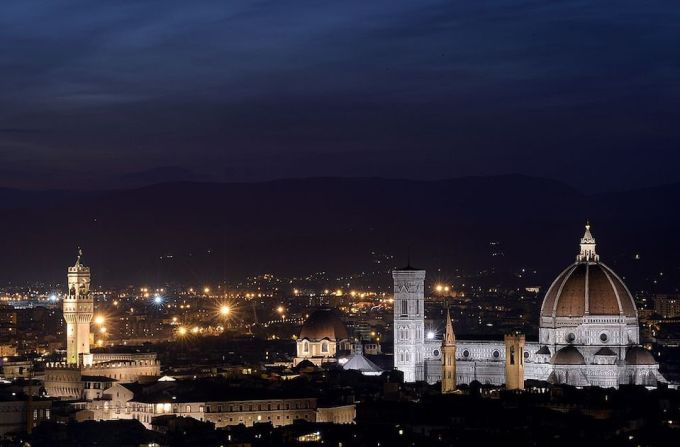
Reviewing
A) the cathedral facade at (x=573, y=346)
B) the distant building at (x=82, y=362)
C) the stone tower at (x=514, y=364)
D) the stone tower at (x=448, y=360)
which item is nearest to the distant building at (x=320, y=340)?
the cathedral facade at (x=573, y=346)

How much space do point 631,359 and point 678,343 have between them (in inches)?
2203

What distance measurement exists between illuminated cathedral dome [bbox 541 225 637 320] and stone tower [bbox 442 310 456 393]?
241 inches

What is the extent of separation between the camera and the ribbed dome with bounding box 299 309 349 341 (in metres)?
146

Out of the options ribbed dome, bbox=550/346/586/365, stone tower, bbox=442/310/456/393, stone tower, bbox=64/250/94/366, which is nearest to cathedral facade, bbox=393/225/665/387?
ribbed dome, bbox=550/346/586/365

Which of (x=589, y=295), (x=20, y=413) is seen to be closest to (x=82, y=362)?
(x=20, y=413)

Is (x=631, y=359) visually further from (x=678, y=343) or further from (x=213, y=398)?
(x=678, y=343)

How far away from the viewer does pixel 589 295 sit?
410ft

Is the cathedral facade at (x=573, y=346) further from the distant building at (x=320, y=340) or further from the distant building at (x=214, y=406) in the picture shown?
the distant building at (x=214, y=406)

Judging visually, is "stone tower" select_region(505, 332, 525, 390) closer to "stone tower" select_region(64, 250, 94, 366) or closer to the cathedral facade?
the cathedral facade

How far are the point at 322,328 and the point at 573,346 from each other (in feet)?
87.6

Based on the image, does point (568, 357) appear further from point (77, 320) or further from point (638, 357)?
point (77, 320)

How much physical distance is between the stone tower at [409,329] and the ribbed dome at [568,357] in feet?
34.9

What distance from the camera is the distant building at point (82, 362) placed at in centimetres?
10919

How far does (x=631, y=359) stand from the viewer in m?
123
